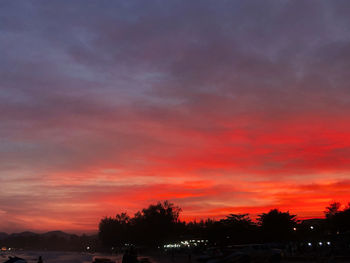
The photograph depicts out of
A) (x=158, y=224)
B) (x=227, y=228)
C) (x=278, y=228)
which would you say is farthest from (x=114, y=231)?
(x=278, y=228)

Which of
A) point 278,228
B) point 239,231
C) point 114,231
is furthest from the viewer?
point 114,231

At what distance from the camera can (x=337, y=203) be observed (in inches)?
4697

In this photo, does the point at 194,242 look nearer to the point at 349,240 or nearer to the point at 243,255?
the point at 349,240

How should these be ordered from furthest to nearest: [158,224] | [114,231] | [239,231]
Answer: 1. [114,231]
2. [158,224]
3. [239,231]

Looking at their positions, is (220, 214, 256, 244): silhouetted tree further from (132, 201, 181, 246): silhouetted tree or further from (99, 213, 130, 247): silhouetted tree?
(99, 213, 130, 247): silhouetted tree

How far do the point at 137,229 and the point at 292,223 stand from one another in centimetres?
8862

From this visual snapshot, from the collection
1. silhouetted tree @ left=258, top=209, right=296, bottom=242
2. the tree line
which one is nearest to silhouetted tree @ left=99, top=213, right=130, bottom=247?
the tree line

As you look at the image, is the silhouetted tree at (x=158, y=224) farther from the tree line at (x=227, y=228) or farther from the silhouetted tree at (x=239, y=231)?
the silhouetted tree at (x=239, y=231)

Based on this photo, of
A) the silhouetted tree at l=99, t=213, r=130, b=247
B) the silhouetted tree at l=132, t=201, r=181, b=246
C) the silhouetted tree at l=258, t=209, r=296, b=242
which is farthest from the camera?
the silhouetted tree at l=99, t=213, r=130, b=247

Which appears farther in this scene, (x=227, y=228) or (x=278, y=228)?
(x=227, y=228)

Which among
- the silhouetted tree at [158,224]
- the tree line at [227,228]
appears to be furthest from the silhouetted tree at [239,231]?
the silhouetted tree at [158,224]

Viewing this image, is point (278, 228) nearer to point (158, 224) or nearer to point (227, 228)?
point (227, 228)

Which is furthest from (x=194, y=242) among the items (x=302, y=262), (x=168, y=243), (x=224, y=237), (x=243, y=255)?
(x=243, y=255)

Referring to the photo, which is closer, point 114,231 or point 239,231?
point 239,231
